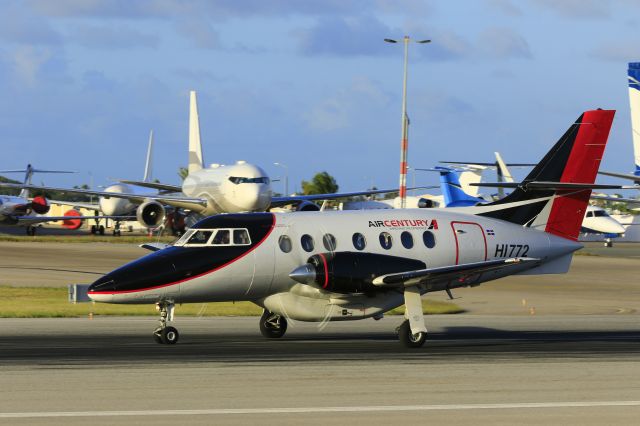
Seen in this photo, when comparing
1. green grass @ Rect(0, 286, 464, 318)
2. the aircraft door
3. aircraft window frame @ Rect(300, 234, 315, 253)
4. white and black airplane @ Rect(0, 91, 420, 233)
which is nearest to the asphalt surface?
green grass @ Rect(0, 286, 464, 318)

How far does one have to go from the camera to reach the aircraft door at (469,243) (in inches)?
818

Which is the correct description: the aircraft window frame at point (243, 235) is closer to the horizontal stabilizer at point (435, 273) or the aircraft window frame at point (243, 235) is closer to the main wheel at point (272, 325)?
the main wheel at point (272, 325)

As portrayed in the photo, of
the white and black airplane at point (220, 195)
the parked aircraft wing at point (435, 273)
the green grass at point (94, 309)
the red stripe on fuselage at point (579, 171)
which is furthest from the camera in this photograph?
the white and black airplane at point (220, 195)

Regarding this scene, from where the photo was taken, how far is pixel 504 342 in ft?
67.5

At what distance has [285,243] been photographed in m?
19.7

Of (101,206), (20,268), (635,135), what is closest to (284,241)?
(635,135)

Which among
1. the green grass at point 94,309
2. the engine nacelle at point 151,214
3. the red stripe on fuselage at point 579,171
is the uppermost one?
the red stripe on fuselage at point 579,171

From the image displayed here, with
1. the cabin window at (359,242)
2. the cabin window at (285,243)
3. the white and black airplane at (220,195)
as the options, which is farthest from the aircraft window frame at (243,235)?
the white and black airplane at (220,195)

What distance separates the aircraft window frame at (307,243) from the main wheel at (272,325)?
176 cm

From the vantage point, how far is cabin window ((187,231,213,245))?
62.8 ft

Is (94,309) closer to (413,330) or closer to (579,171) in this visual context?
(413,330)

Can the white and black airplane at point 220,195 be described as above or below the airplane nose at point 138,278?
above

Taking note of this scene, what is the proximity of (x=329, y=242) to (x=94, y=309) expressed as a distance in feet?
35.7

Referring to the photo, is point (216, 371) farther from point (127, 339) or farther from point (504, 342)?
point (504, 342)
